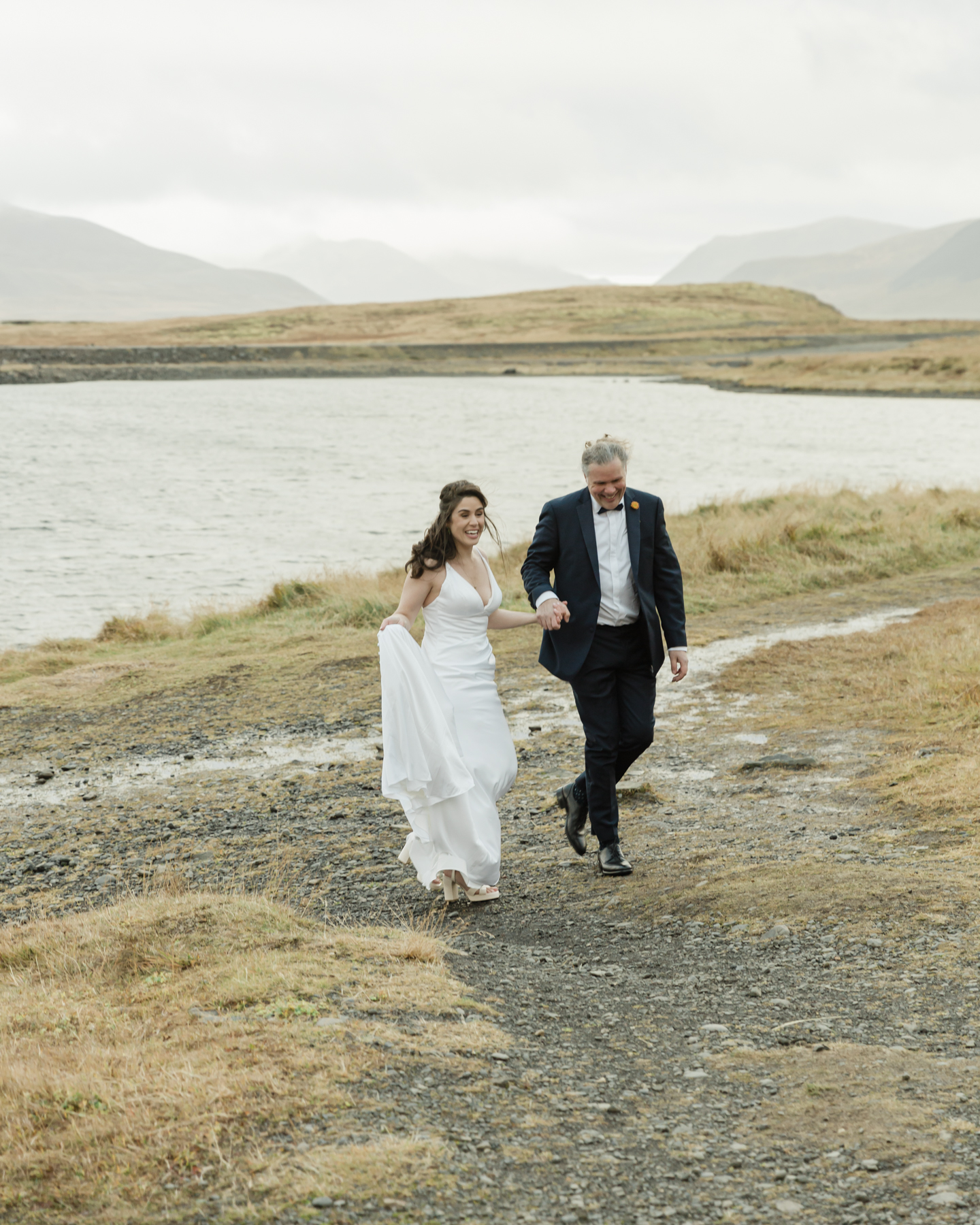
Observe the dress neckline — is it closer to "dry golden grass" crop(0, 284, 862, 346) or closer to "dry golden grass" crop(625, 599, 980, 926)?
"dry golden grass" crop(625, 599, 980, 926)

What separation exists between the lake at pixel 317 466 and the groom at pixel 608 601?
12.8 m

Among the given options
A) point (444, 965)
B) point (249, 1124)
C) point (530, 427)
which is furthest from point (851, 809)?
point (530, 427)

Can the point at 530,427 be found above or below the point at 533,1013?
above

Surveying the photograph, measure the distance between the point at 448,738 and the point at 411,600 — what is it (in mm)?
733

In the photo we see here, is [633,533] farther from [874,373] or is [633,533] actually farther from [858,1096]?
[874,373]

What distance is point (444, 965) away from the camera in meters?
4.97

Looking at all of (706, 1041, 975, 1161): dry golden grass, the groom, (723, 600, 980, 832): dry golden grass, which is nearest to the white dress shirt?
the groom

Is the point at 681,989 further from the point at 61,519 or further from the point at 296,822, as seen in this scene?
the point at 61,519

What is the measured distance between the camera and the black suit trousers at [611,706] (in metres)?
6.27

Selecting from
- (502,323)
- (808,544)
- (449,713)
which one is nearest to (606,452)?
(449,713)

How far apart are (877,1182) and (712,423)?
2011 inches

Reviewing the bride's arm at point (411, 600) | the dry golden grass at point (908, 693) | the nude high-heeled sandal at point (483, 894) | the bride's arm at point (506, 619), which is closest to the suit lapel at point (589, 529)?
the bride's arm at point (506, 619)

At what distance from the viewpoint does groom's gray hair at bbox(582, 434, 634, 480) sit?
605 centimetres

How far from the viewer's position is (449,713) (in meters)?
6.22
